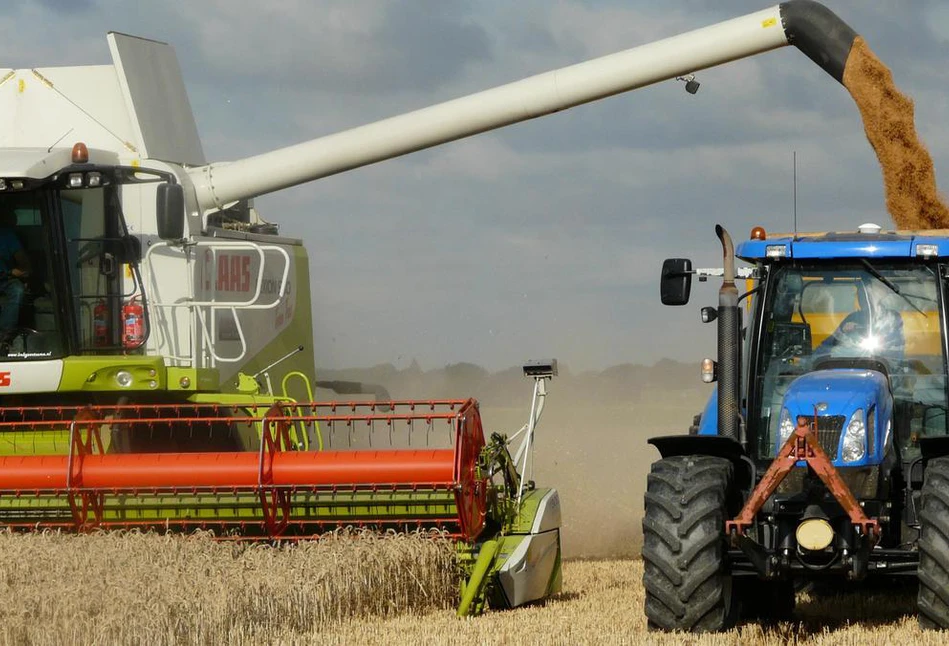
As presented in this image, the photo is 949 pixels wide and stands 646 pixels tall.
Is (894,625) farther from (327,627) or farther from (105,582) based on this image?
(105,582)

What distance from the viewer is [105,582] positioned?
517 centimetres

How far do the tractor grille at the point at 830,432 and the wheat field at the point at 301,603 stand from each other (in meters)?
0.63

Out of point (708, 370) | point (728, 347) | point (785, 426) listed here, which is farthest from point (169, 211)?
point (785, 426)

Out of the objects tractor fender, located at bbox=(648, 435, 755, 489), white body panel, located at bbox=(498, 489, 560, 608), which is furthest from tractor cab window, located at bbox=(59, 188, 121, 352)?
tractor fender, located at bbox=(648, 435, 755, 489)

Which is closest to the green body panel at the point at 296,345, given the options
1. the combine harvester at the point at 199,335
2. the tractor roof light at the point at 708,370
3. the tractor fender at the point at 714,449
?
the combine harvester at the point at 199,335

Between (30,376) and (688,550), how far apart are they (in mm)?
3460

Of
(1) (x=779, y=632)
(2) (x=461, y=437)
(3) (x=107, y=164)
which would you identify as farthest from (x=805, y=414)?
(3) (x=107, y=164)

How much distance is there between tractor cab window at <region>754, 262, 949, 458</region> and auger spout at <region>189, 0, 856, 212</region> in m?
2.93

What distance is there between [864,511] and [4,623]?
2805 mm

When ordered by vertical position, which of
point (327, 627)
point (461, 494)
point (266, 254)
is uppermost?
point (266, 254)

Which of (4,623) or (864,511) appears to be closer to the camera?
(4,623)

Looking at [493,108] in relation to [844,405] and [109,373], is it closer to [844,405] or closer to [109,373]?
[109,373]

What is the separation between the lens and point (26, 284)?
7.07 metres

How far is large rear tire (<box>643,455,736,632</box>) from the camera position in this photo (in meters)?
4.81
